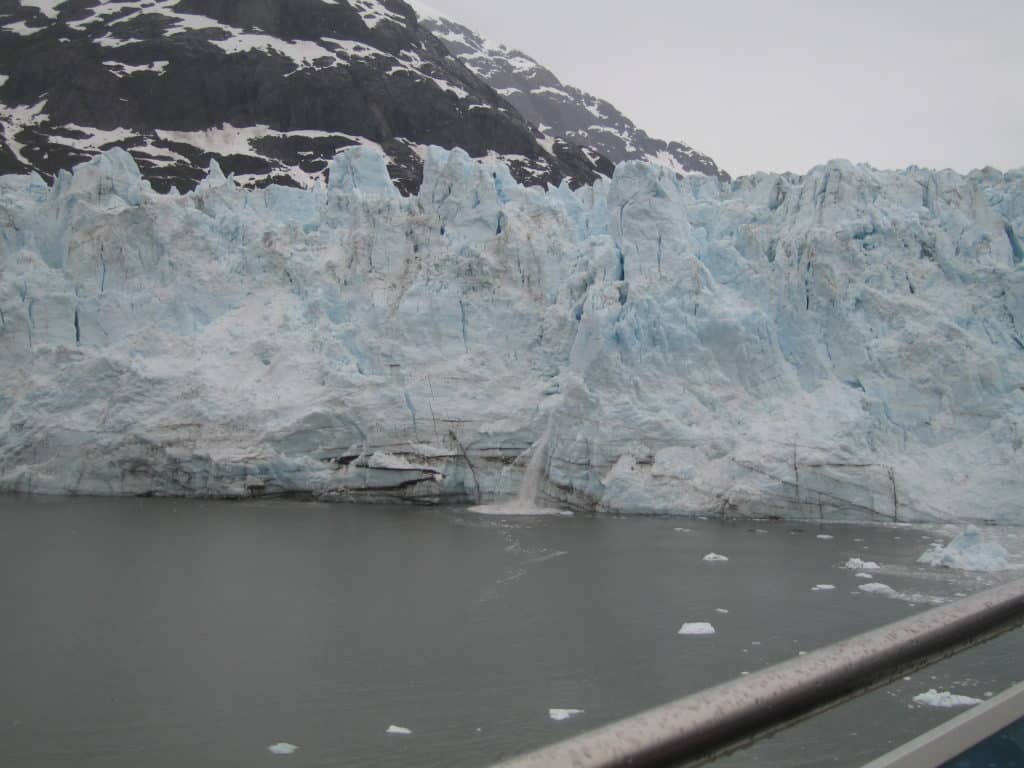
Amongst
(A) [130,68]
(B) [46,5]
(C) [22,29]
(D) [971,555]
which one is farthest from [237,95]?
(D) [971,555]

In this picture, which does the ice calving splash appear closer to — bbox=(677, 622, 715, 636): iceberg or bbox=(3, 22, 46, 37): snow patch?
bbox=(677, 622, 715, 636): iceberg

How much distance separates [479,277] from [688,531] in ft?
18.9

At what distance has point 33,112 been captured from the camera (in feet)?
128

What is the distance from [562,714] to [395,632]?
2.05 metres

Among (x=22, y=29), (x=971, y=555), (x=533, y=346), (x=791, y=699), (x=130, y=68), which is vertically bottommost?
(x=971, y=555)

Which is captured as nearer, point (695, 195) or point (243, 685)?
point (243, 685)

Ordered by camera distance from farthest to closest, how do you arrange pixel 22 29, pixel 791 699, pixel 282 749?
pixel 22 29 < pixel 282 749 < pixel 791 699

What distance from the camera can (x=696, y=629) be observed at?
6.51m

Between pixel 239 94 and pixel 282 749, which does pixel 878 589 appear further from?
pixel 239 94

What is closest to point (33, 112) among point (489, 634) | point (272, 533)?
point (272, 533)

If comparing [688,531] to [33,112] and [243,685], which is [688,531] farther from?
[33,112]

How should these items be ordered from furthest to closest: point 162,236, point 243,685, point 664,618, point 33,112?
point 33,112, point 162,236, point 664,618, point 243,685

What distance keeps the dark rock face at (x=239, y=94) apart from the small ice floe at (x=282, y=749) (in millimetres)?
31674

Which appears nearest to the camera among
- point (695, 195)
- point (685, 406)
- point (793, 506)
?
point (793, 506)
